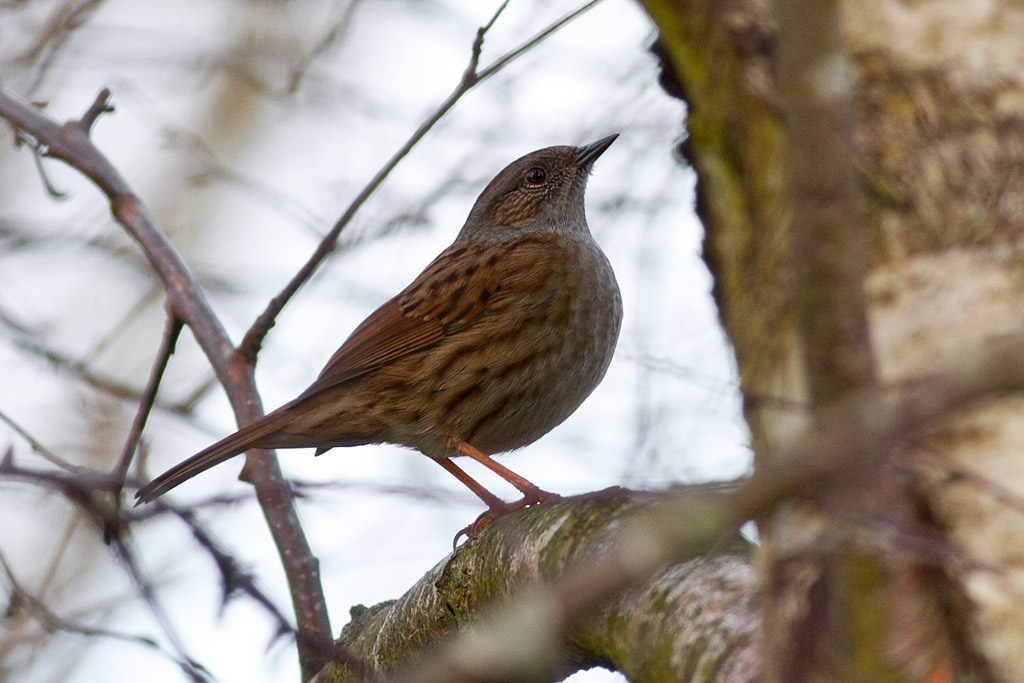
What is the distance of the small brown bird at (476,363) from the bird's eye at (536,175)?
3.23 feet

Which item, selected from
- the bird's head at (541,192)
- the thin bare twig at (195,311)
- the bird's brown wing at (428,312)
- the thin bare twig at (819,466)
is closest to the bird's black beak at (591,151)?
the bird's head at (541,192)

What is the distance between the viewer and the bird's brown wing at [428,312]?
4.40 m

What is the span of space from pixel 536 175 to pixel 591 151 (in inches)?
15.5

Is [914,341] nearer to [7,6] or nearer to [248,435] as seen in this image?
[248,435]

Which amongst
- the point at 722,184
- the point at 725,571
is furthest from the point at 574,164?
the point at 725,571

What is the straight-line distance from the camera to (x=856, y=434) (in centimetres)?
88

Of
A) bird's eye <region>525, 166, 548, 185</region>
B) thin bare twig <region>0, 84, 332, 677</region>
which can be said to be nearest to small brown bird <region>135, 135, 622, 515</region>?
thin bare twig <region>0, 84, 332, 677</region>

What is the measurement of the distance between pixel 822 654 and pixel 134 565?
1048mm

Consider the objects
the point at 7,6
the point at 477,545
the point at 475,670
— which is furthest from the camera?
the point at 7,6

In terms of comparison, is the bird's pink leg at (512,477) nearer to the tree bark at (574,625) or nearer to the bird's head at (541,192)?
the tree bark at (574,625)

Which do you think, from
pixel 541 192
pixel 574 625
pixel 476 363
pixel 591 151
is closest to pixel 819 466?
pixel 574 625

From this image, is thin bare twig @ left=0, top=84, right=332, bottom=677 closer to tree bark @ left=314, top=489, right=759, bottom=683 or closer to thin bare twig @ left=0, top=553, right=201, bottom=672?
tree bark @ left=314, top=489, right=759, bottom=683

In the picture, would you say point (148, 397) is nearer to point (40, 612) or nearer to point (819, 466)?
point (40, 612)

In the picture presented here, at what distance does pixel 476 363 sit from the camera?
429 centimetres
